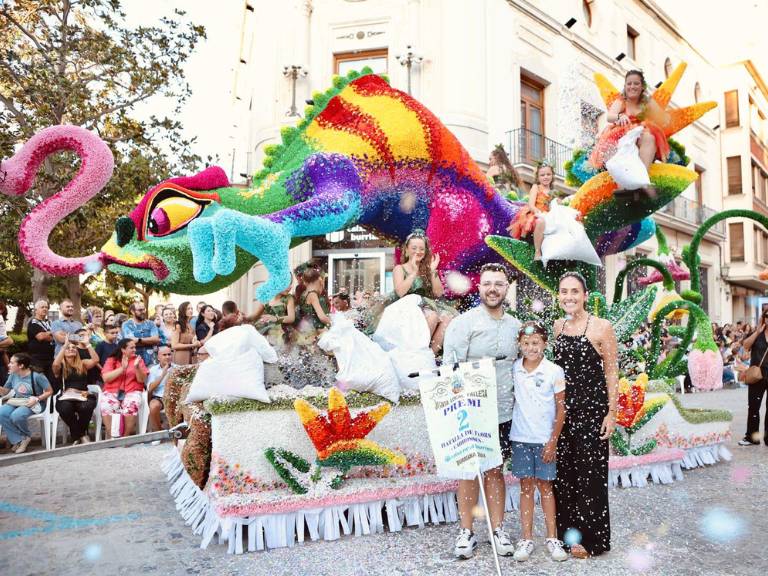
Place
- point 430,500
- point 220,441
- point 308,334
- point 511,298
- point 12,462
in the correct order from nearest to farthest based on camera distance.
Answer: point 220,441
point 430,500
point 308,334
point 12,462
point 511,298

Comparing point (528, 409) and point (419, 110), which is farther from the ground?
point (419, 110)

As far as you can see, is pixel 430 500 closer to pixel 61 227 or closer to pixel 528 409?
pixel 528 409

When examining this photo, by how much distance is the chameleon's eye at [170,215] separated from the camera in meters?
4.00

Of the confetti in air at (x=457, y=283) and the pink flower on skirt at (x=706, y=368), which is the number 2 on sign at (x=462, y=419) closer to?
the confetti in air at (x=457, y=283)

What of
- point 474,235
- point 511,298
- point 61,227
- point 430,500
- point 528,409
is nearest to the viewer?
point 528,409

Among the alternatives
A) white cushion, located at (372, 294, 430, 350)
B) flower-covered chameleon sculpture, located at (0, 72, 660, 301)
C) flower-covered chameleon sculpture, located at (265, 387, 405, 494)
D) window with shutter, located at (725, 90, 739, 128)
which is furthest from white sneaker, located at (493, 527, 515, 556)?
window with shutter, located at (725, 90, 739, 128)

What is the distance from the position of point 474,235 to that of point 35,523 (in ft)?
11.0

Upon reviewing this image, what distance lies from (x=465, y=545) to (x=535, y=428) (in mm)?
619

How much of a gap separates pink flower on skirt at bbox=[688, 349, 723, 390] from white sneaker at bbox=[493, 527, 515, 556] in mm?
2820

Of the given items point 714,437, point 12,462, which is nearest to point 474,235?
point 714,437

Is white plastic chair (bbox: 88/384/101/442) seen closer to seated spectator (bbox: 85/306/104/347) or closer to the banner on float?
seated spectator (bbox: 85/306/104/347)

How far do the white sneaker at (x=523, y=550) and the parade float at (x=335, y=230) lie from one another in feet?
2.15

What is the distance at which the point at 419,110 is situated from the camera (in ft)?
15.3

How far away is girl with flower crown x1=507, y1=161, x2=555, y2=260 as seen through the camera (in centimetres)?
482
